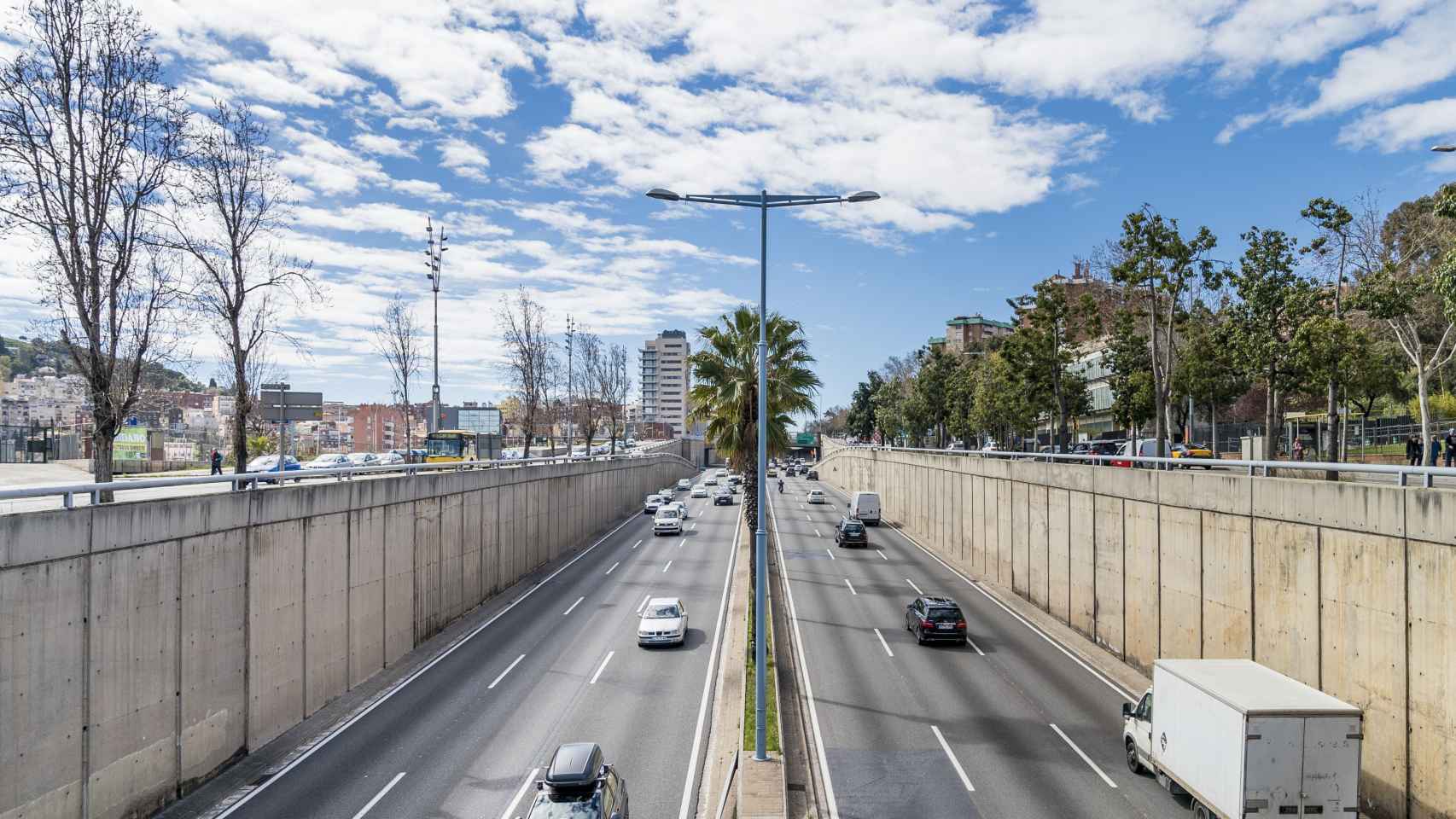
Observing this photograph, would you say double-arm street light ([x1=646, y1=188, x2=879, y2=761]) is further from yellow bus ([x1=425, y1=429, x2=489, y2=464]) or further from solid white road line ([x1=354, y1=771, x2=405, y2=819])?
yellow bus ([x1=425, y1=429, x2=489, y2=464])

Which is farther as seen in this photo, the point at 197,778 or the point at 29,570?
the point at 197,778

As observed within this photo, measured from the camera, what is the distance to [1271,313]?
111 ft

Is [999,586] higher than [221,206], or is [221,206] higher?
[221,206]

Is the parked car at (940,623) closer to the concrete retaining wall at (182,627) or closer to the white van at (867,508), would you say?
the concrete retaining wall at (182,627)

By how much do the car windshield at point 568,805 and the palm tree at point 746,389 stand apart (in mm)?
17035

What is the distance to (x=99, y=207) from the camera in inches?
749

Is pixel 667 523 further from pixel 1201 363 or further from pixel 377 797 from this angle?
pixel 377 797

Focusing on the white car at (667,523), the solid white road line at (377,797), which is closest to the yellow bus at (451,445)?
the white car at (667,523)

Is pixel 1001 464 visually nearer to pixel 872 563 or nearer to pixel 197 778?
pixel 872 563

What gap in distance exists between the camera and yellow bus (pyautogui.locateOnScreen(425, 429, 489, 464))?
50.5 metres

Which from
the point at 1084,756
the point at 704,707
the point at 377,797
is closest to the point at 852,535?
the point at 704,707

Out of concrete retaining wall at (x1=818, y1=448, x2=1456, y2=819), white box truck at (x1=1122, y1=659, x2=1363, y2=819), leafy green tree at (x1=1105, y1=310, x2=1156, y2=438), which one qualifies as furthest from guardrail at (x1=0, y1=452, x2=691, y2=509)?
leafy green tree at (x1=1105, y1=310, x2=1156, y2=438)

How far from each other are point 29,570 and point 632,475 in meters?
66.1

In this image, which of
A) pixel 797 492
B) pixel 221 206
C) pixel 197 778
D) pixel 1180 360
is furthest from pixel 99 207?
pixel 797 492
